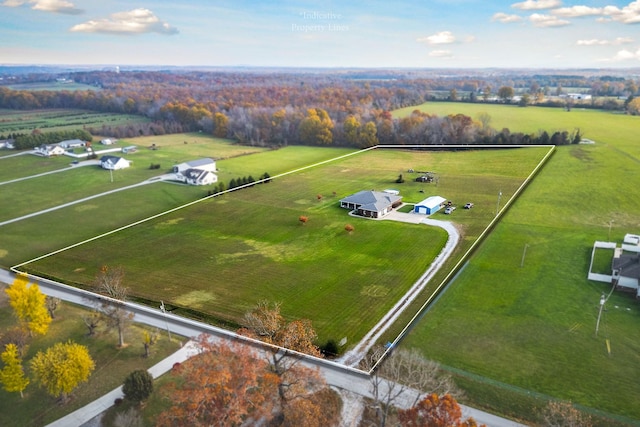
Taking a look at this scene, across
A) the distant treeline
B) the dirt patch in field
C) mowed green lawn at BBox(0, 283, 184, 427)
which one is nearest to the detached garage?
mowed green lawn at BBox(0, 283, 184, 427)

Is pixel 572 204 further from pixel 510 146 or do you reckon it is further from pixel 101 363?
pixel 101 363

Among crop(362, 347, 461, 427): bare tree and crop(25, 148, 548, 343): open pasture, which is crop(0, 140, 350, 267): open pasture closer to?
crop(25, 148, 548, 343): open pasture

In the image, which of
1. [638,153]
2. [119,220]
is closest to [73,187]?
[119,220]

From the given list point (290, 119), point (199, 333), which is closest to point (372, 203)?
point (199, 333)

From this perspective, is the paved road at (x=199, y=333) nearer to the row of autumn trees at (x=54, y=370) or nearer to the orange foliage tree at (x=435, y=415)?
the row of autumn trees at (x=54, y=370)

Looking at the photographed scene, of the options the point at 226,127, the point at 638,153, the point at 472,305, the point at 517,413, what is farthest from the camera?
the point at 226,127

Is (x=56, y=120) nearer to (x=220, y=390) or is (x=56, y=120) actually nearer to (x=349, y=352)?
(x=349, y=352)
